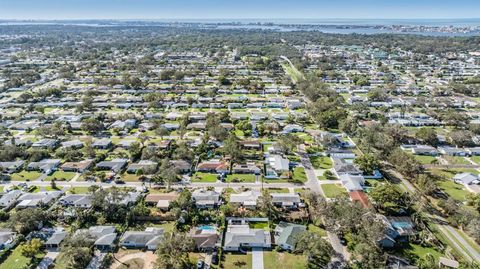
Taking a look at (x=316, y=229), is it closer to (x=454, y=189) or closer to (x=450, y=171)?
(x=454, y=189)

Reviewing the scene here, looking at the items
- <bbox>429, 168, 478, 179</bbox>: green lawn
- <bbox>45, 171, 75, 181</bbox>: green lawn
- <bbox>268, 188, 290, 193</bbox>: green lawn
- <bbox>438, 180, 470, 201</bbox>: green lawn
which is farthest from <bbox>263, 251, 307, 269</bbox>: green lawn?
<bbox>45, 171, 75, 181</bbox>: green lawn

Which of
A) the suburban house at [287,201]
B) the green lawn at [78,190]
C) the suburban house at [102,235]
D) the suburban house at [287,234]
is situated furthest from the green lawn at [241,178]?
the green lawn at [78,190]

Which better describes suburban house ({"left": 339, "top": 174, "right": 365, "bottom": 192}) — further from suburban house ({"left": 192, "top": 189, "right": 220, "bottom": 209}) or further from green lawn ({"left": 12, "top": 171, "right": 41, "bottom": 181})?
green lawn ({"left": 12, "top": 171, "right": 41, "bottom": 181})

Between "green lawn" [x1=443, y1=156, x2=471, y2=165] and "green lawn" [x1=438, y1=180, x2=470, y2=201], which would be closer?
"green lawn" [x1=438, y1=180, x2=470, y2=201]

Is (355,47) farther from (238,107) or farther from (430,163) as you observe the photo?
(430,163)

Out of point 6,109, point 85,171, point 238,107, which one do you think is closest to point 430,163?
point 238,107

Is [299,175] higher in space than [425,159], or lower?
lower

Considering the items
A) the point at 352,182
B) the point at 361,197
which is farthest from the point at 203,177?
the point at 361,197
